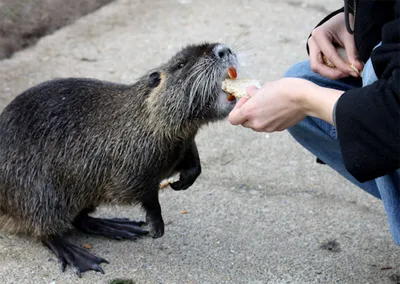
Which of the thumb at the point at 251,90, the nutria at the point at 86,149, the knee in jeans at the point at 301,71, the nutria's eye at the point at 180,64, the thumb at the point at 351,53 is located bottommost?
the nutria at the point at 86,149

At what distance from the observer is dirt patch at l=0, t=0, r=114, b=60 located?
5.24 meters

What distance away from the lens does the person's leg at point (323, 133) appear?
114 inches

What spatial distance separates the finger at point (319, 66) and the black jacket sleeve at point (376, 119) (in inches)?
22.1

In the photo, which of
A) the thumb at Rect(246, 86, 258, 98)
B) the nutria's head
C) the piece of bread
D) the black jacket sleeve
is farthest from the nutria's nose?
the black jacket sleeve

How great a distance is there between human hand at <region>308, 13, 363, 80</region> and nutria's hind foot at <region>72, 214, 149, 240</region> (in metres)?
1.19

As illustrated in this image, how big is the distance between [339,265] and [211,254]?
0.59m

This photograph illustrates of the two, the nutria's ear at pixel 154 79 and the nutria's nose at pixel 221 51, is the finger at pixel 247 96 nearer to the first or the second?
the nutria's nose at pixel 221 51

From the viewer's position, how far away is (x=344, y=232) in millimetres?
3324

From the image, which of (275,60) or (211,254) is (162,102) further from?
(275,60)

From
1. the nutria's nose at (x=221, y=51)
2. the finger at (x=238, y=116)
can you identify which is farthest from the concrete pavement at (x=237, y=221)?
the finger at (x=238, y=116)

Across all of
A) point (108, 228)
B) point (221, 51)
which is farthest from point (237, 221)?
point (221, 51)

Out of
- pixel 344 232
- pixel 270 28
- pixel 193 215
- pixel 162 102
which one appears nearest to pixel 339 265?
pixel 344 232

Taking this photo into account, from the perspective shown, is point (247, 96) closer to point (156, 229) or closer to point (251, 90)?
point (251, 90)

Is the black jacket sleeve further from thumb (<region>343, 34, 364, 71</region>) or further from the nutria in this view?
the nutria
